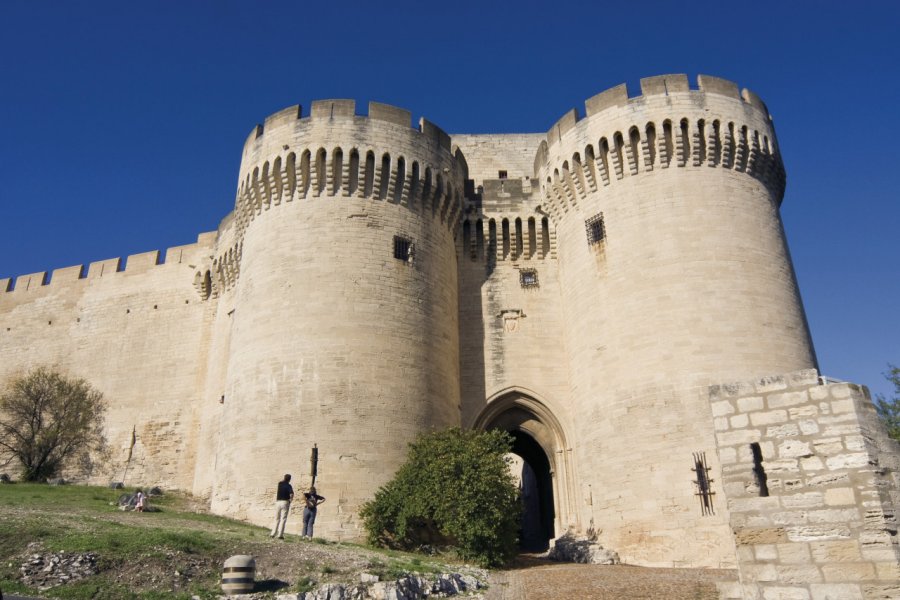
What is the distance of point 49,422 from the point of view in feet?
74.7

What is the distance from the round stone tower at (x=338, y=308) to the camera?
46.9ft

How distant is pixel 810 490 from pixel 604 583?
450 cm

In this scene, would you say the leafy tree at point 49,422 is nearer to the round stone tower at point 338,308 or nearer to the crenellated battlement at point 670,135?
the round stone tower at point 338,308

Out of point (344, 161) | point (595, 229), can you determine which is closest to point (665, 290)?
point (595, 229)

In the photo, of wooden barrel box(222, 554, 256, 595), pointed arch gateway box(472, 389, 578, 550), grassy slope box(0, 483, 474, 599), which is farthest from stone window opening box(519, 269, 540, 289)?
wooden barrel box(222, 554, 256, 595)

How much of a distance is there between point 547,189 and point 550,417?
19.6 feet

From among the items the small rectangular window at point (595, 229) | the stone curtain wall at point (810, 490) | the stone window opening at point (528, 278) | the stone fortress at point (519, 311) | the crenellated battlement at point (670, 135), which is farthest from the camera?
the stone window opening at point (528, 278)

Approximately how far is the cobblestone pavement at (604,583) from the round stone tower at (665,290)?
71.3 inches

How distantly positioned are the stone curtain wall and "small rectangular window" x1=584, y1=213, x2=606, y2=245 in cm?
1022

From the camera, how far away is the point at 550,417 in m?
17.2

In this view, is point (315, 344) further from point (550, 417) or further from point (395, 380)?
point (550, 417)

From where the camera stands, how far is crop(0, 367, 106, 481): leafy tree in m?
21.9

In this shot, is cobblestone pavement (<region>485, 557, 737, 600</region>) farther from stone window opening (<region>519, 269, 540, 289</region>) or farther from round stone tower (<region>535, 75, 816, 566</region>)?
stone window opening (<region>519, 269, 540, 289</region>)

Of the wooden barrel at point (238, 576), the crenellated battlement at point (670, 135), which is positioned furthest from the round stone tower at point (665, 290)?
the wooden barrel at point (238, 576)
